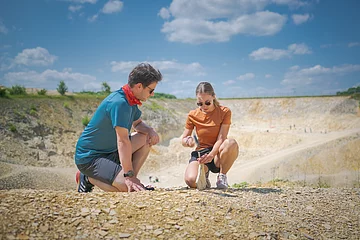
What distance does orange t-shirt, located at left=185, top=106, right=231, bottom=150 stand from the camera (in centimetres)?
523

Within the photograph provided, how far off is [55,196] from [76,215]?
2.03 feet

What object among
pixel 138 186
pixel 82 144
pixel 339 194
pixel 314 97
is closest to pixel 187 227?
pixel 138 186

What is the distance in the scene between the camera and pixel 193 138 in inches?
188

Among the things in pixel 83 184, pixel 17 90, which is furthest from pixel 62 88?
pixel 83 184

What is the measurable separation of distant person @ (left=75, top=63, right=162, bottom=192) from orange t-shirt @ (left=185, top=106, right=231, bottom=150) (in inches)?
52.3

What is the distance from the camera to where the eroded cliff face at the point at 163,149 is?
46.2ft

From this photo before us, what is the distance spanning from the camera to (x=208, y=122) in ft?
17.3

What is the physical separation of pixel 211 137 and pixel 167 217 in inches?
87.5

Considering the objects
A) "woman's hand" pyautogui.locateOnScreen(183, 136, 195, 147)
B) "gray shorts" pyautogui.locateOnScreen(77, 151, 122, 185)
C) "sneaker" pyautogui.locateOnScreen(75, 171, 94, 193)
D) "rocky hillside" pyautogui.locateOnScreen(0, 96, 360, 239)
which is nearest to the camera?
"rocky hillside" pyautogui.locateOnScreen(0, 96, 360, 239)

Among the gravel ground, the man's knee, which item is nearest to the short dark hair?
the man's knee

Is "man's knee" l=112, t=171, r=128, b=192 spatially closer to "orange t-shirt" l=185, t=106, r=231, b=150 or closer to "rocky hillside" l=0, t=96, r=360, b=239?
"rocky hillside" l=0, t=96, r=360, b=239

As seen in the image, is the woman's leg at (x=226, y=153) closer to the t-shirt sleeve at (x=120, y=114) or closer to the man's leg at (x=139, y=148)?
the man's leg at (x=139, y=148)

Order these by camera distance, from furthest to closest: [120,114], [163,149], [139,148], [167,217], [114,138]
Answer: [163,149] → [139,148] → [114,138] → [120,114] → [167,217]

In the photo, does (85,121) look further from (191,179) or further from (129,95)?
(129,95)
